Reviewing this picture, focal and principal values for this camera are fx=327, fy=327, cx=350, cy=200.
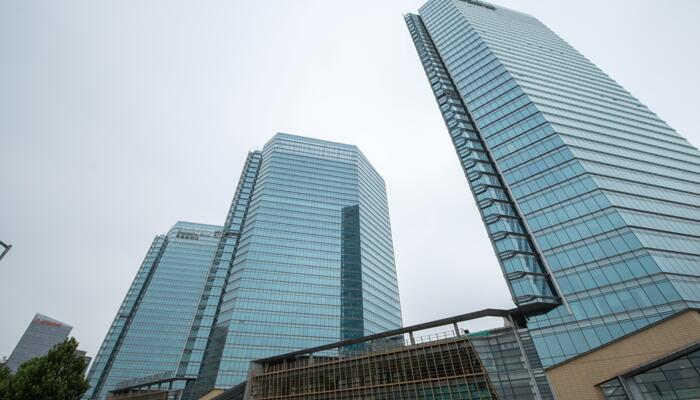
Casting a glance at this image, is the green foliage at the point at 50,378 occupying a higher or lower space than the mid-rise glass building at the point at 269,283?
lower

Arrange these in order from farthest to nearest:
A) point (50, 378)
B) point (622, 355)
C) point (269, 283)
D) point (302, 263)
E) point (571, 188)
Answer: point (302, 263) → point (269, 283) → point (571, 188) → point (622, 355) → point (50, 378)

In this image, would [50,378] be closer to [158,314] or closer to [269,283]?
[269,283]

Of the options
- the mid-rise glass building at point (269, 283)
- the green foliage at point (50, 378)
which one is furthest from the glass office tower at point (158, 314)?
the green foliage at point (50, 378)

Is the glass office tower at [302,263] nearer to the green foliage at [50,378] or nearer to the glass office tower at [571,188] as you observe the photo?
the green foliage at [50,378]

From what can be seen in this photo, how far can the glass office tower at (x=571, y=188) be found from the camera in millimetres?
39219

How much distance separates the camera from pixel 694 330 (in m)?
Result: 30.4

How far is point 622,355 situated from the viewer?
106 feet

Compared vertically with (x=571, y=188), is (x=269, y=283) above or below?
above

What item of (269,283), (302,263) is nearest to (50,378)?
(269,283)

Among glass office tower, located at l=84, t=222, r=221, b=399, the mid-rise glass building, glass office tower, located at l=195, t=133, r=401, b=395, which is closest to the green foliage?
the mid-rise glass building

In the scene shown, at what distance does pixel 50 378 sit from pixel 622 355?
55806 millimetres

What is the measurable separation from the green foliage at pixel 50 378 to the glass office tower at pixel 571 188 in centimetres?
4781

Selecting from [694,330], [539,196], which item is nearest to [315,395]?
[694,330]

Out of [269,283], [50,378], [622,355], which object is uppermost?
[269,283]
